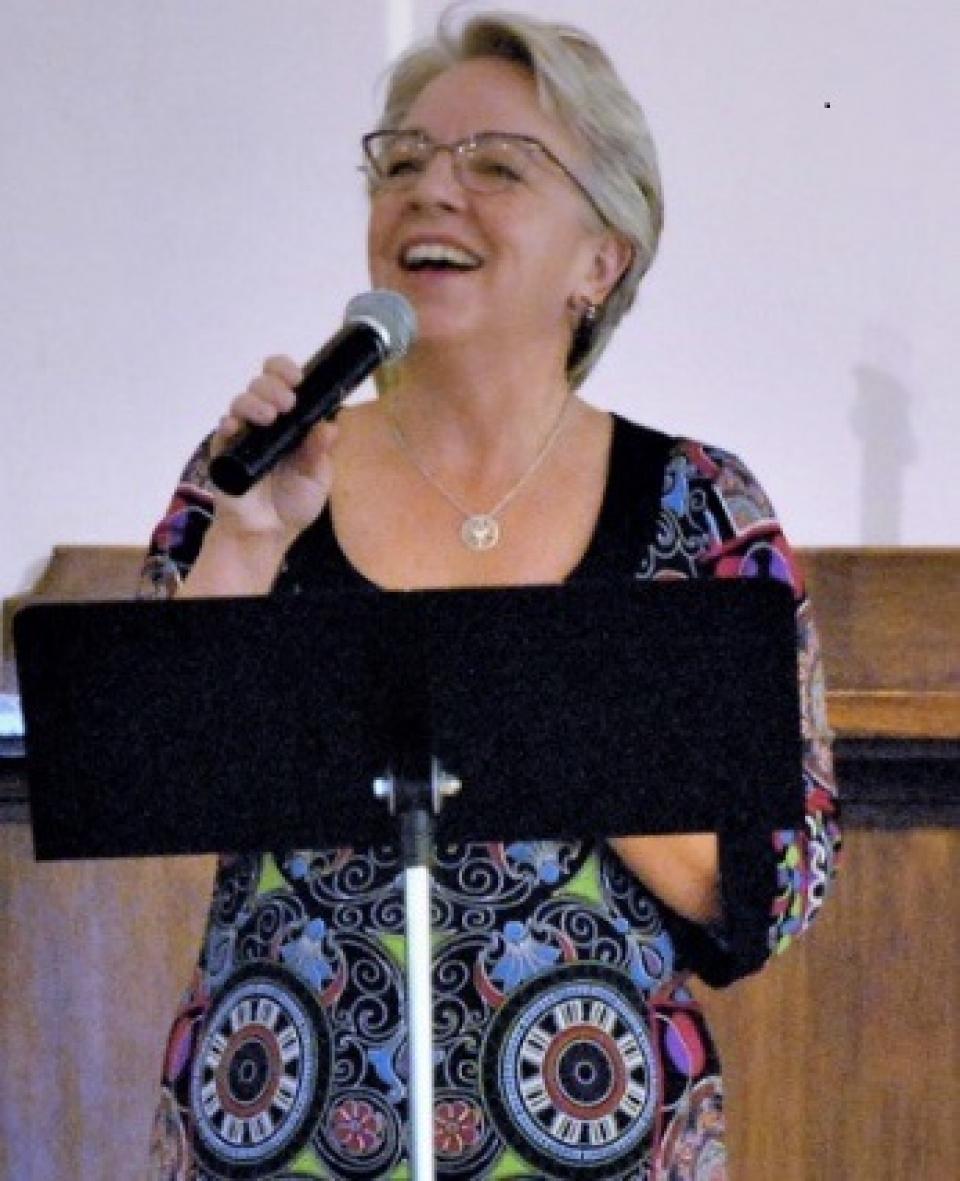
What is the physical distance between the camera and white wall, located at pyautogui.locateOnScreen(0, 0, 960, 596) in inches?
117

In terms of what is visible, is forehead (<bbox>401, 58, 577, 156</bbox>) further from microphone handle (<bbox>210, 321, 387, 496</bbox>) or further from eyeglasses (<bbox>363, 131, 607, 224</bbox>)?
microphone handle (<bbox>210, 321, 387, 496</bbox>)

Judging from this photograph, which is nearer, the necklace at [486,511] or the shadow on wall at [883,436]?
the necklace at [486,511]

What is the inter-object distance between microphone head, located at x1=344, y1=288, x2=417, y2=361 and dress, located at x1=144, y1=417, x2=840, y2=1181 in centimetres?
37

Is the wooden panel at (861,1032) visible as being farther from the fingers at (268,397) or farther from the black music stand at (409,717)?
the fingers at (268,397)

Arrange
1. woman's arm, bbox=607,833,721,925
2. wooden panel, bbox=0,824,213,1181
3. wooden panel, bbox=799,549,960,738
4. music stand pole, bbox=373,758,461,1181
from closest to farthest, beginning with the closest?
music stand pole, bbox=373,758,461,1181
woman's arm, bbox=607,833,721,925
wooden panel, bbox=799,549,960,738
wooden panel, bbox=0,824,213,1181

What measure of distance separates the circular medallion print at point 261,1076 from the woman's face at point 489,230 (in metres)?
0.49

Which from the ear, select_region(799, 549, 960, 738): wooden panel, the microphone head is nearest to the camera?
the microphone head

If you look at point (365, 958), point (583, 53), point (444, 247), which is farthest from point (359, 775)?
point (583, 53)

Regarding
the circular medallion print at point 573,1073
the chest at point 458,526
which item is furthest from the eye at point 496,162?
the circular medallion print at point 573,1073

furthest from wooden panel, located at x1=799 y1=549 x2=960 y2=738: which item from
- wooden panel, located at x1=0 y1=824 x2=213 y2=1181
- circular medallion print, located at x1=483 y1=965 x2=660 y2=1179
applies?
circular medallion print, located at x1=483 y1=965 x2=660 y2=1179

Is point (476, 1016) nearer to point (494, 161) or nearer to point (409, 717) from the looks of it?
point (409, 717)

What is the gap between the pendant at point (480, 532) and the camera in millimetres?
1705

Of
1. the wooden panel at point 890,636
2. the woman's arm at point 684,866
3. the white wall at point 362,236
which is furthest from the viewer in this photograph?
the white wall at point 362,236

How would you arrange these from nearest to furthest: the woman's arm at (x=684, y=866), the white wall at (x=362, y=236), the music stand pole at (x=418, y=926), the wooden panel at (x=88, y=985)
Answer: the music stand pole at (x=418, y=926) → the woman's arm at (x=684, y=866) → the wooden panel at (x=88, y=985) → the white wall at (x=362, y=236)
